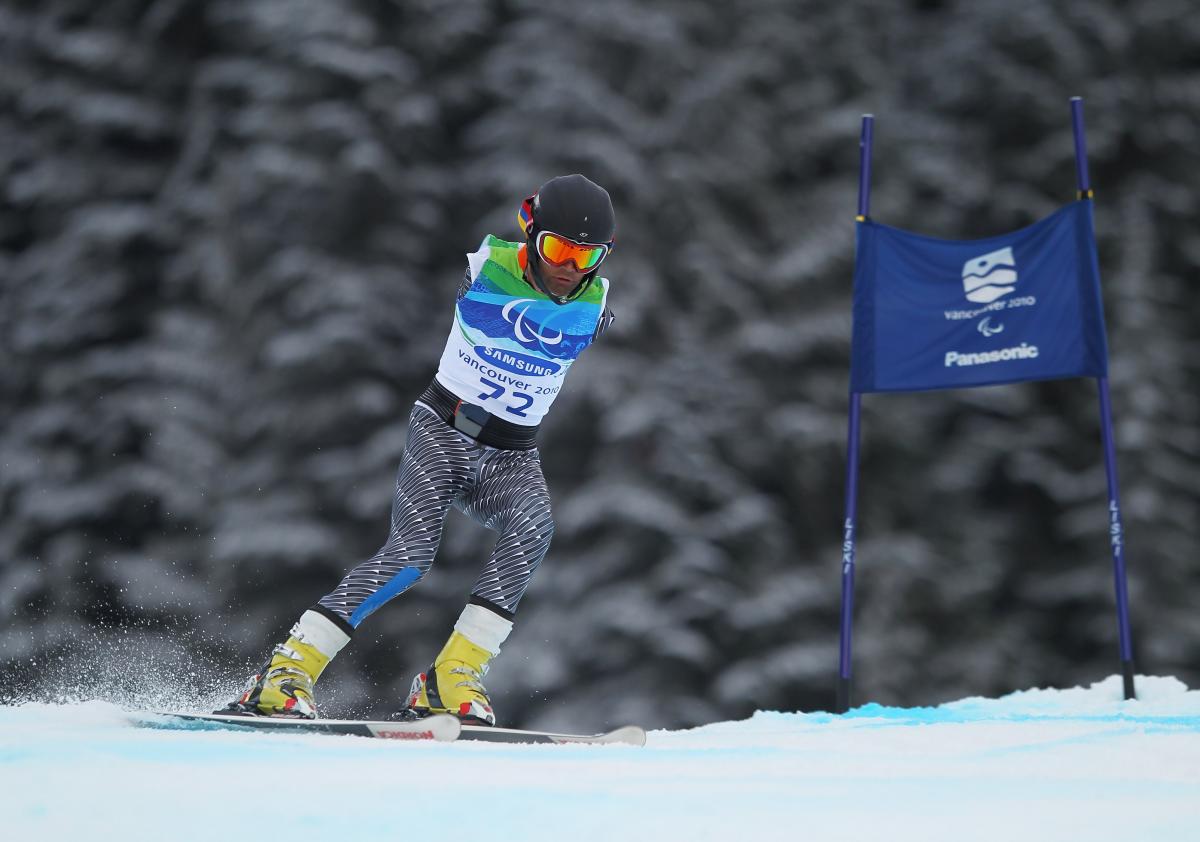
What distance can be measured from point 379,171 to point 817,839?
833 centimetres

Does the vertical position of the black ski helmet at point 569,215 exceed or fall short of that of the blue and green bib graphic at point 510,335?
it exceeds it

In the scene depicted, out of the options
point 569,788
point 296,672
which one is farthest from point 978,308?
point 569,788

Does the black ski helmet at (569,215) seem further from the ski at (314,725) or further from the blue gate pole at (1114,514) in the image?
the blue gate pole at (1114,514)

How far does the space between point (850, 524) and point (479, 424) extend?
2.35 meters

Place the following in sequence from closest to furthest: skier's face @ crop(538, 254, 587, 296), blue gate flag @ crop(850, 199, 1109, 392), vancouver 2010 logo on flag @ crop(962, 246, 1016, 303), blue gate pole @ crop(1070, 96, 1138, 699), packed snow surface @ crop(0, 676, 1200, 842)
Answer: packed snow surface @ crop(0, 676, 1200, 842) < skier's face @ crop(538, 254, 587, 296) < blue gate pole @ crop(1070, 96, 1138, 699) < blue gate flag @ crop(850, 199, 1109, 392) < vancouver 2010 logo on flag @ crop(962, 246, 1016, 303)

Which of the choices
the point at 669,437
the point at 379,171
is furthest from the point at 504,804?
the point at 379,171

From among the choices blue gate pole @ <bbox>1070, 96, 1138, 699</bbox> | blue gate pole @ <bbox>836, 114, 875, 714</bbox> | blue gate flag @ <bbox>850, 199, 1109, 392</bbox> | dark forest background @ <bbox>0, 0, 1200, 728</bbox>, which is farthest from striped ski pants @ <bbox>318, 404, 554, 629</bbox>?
dark forest background @ <bbox>0, 0, 1200, 728</bbox>

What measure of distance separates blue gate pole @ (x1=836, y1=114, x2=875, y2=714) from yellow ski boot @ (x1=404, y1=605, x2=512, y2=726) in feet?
6.26

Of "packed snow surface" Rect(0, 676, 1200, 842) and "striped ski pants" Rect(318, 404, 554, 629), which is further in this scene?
"striped ski pants" Rect(318, 404, 554, 629)

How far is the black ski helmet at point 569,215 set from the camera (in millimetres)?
4043

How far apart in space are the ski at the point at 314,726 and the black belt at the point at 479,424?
0.92m

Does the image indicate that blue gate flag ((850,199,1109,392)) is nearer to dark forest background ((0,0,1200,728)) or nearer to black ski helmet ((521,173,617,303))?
black ski helmet ((521,173,617,303))

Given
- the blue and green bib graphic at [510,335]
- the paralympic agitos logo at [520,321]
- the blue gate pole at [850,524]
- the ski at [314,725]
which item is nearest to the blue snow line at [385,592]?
the ski at [314,725]

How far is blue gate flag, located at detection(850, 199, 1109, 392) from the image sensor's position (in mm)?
5883
